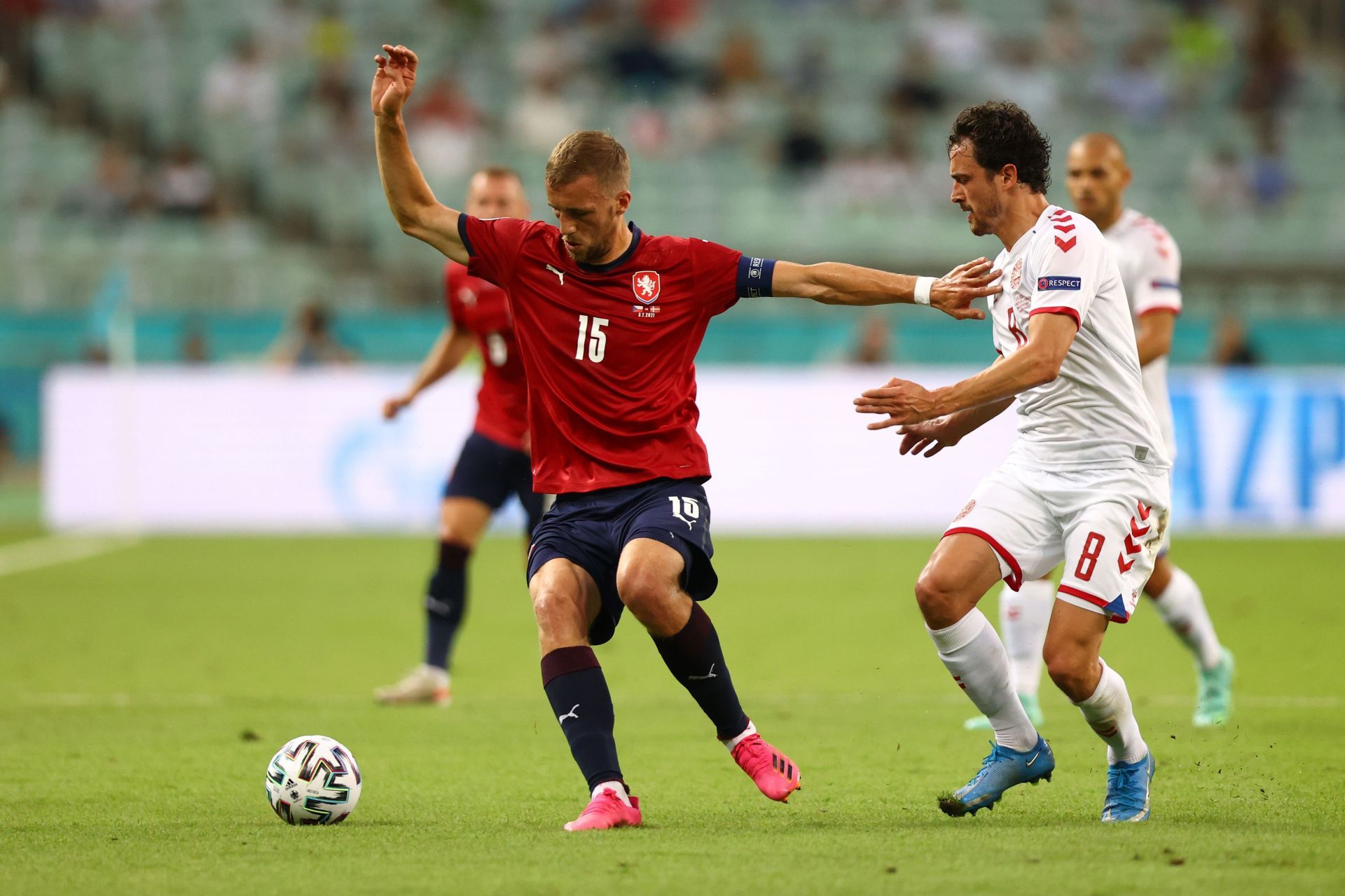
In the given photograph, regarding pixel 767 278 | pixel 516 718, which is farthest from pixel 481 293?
pixel 767 278

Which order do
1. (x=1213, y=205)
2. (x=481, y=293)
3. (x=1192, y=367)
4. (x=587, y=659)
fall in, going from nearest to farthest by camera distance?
(x=587, y=659)
(x=481, y=293)
(x=1192, y=367)
(x=1213, y=205)

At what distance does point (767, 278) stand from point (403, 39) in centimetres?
1926

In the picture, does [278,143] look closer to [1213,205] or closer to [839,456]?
[839,456]

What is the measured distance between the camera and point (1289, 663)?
9234 millimetres

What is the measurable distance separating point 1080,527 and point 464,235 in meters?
2.15

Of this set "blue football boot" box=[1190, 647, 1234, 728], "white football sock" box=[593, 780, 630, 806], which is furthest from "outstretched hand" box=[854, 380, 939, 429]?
"blue football boot" box=[1190, 647, 1234, 728]

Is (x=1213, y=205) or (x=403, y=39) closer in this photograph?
(x=1213, y=205)

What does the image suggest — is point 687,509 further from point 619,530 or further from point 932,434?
point 932,434

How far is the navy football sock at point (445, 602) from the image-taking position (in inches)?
328

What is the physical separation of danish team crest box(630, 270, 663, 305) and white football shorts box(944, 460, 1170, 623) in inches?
47.2

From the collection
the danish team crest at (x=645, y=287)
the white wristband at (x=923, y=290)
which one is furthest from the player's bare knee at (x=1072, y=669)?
the danish team crest at (x=645, y=287)

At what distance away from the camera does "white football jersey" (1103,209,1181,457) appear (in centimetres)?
743

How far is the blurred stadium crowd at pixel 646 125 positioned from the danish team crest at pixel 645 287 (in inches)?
543

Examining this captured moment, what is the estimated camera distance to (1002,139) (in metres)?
5.35
